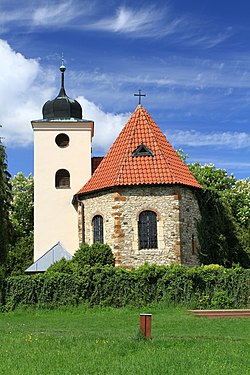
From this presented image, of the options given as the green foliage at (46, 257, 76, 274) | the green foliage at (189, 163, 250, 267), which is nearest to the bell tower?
the green foliage at (46, 257, 76, 274)

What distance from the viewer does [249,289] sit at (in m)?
23.2

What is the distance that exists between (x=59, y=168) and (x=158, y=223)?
32.0 ft

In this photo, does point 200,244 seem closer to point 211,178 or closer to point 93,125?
point 93,125

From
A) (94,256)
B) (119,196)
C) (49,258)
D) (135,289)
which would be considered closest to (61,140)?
(49,258)

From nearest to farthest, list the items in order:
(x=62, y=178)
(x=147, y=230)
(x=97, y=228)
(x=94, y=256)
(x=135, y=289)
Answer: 1. (x=135, y=289)
2. (x=94, y=256)
3. (x=147, y=230)
4. (x=97, y=228)
5. (x=62, y=178)

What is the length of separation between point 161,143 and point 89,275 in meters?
9.63

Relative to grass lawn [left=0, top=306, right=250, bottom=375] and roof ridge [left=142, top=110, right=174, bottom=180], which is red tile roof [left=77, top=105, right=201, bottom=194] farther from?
grass lawn [left=0, top=306, right=250, bottom=375]

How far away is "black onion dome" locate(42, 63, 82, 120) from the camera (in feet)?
117

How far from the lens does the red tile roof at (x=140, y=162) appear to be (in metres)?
28.0

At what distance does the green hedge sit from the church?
12.0 ft

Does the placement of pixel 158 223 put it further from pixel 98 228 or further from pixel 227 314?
pixel 227 314

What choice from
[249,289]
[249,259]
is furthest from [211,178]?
[249,289]

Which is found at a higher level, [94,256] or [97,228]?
[97,228]

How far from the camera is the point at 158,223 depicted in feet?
90.0
